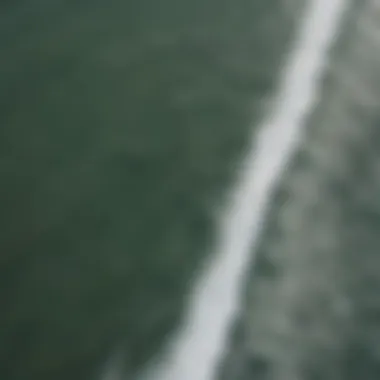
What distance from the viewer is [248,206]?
39cm

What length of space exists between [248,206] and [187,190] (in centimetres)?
3

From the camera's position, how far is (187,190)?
0.39m

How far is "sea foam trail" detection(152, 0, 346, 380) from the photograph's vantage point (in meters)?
0.34

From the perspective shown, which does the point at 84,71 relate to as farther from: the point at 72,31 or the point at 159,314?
the point at 159,314

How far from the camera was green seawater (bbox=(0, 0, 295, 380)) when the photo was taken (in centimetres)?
34

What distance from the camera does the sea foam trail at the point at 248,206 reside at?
34 centimetres

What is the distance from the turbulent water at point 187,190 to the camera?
341 mm

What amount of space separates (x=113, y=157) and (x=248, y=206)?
0.08 metres

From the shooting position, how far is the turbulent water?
0.34 m

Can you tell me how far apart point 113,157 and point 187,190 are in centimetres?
4

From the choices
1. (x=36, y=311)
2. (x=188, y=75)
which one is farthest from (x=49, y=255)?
(x=188, y=75)

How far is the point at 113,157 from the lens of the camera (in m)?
0.40

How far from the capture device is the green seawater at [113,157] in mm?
342

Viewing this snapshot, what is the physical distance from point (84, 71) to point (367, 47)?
0.17 m
